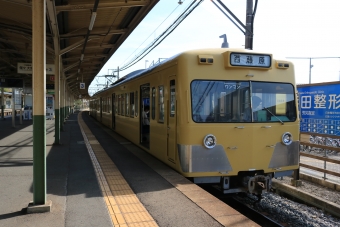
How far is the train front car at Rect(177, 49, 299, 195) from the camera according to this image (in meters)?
5.61

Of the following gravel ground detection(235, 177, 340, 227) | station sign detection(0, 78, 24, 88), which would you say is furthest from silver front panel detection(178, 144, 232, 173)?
station sign detection(0, 78, 24, 88)

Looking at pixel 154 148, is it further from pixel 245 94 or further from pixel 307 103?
pixel 307 103

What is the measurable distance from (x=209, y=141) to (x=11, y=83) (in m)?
16.9

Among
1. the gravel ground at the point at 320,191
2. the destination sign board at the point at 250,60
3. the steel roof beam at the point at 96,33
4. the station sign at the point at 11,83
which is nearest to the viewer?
the destination sign board at the point at 250,60

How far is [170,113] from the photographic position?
6.41 m

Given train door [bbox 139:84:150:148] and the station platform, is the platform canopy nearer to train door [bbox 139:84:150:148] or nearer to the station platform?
train door [bbox 139:84:150:148]

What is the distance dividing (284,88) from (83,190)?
13.5 ft

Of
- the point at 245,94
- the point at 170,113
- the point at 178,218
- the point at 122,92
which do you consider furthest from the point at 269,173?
the point at 122,92

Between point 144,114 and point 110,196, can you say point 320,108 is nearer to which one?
point 144,114

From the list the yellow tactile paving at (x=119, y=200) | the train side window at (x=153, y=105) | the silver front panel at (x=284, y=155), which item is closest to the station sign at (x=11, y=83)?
the yellow tactile paving at (x=119, y=200)

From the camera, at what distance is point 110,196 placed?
498cm

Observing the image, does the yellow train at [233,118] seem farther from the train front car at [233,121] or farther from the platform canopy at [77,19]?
the platform canopy at [77,19]

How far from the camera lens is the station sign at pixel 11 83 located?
1856cm

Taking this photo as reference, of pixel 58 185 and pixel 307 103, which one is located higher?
pixel 307 103
